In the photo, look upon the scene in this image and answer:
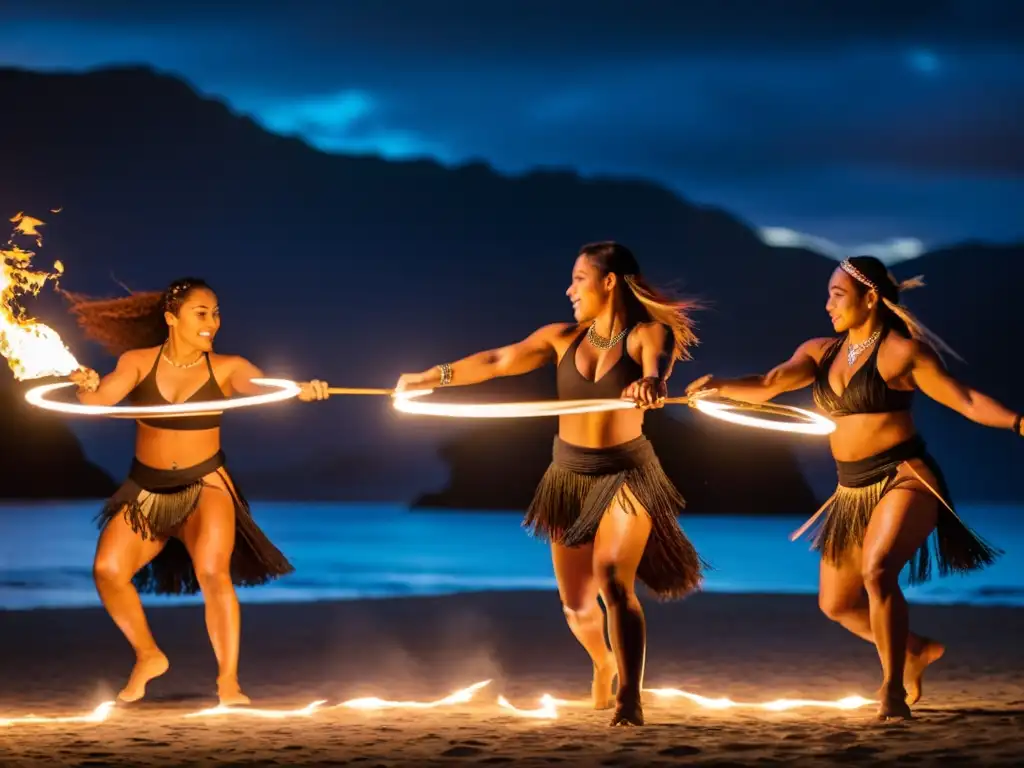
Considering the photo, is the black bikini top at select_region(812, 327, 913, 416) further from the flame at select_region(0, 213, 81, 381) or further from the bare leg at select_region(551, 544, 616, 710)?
the flame at select_region(0, 213, 81, 381)

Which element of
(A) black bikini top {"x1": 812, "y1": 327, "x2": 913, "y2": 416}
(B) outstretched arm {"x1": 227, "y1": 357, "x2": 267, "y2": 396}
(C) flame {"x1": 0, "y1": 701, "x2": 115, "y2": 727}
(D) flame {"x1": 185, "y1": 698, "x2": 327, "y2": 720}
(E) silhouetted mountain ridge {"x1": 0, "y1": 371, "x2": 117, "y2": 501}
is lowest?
(C) flame {"x1": 0, "y1": 701, "x2": 115, "y2": 727}

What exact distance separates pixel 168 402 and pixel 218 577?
83 cm

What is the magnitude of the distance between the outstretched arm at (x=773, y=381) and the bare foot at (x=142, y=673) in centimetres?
260

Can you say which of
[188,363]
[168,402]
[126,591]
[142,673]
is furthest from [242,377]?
[142,673]

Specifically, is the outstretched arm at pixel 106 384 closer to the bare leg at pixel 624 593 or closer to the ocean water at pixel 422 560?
the bare leg at pixel 624 593

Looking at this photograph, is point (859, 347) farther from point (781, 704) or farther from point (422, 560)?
point (422, 560)

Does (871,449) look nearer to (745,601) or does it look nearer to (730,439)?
(745,601)

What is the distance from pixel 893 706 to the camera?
22.0 ft

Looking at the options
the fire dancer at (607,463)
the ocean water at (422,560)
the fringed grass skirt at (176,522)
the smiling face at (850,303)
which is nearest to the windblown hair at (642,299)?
the fire dancer at (607,463)

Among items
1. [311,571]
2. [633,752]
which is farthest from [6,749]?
[311,571]

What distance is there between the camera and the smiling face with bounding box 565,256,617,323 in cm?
728

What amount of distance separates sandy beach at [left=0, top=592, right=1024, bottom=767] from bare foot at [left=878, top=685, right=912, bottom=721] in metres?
0.08

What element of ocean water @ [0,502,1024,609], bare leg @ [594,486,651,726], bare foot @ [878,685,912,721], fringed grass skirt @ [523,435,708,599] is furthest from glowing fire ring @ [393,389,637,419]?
ocean water @ [0,502,1024,609]

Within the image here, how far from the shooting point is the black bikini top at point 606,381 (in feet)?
23.6
